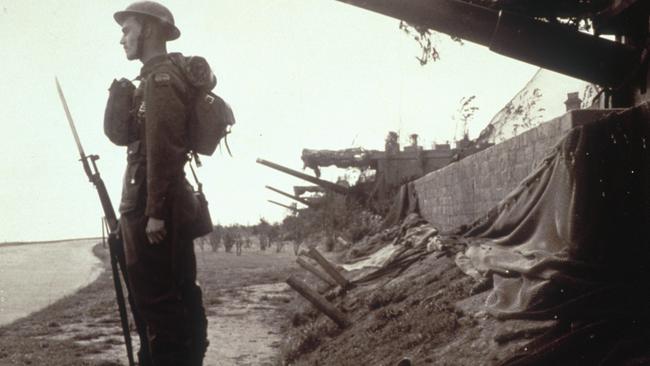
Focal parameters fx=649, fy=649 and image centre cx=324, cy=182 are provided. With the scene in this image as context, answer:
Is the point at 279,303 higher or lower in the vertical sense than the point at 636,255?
lower

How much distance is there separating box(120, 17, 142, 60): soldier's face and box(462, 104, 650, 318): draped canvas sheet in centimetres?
277

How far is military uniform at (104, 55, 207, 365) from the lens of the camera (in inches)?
122

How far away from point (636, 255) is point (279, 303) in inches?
385

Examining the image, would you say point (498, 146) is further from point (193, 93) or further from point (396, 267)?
point (193, 93)

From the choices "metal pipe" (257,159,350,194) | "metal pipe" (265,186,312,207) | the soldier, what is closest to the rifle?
the soldier

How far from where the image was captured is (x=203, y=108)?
330 centimetres

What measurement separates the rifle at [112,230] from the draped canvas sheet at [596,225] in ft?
7.99

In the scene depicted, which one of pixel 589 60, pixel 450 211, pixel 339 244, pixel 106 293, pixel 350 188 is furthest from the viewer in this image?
pixel 350 188

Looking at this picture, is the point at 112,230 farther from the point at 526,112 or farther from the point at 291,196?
the point at 291,196

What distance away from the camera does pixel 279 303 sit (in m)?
13.1

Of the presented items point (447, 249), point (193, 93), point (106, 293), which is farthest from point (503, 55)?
point (106, 293)

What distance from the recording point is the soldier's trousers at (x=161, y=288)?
10.2 ft

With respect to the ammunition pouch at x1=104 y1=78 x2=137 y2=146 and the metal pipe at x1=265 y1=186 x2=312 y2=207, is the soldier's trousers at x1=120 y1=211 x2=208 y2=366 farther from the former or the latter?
the metal pipe at x1=265 y1=186 x2=312 y2=207

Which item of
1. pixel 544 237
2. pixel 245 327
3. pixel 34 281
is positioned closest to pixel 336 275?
pixel 245 327
